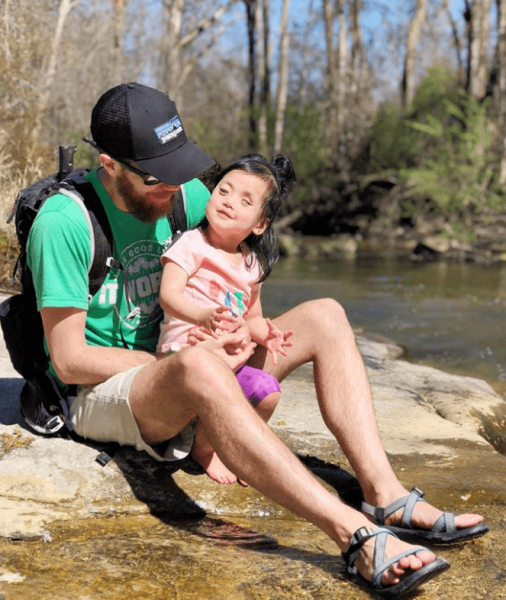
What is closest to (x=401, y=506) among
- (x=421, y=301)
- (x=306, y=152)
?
(x=421, y=301)

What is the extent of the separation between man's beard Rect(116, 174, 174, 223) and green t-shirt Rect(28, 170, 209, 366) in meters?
0.03

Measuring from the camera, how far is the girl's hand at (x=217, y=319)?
299 cm

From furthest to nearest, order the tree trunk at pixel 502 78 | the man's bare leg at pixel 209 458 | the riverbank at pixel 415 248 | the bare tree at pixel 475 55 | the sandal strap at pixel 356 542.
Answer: the bare tree at pixel 475 55, the tree trunk at pixel 502 78, the riverbank at pixel 415 248, the man's bare leg at pixel 209 458, the sandal strap at pixel 356 542

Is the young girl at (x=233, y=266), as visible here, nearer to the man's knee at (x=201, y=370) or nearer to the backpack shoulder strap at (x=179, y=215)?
the backpack shoulder strap at (x=179, y=215)

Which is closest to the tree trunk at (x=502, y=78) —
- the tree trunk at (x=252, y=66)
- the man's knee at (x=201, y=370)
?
the tree trunk at (x=252, y=66)

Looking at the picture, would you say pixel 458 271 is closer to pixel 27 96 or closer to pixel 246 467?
pixel 27 96

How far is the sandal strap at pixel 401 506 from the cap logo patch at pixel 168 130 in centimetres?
154

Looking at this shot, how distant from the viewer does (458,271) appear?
613 inches

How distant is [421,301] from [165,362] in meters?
9.18

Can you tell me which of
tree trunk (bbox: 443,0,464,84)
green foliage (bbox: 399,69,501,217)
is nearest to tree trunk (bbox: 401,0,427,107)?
tree trunk (bbox: 443,0,464,84)

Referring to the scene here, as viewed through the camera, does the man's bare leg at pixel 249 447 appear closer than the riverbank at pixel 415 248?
Yes

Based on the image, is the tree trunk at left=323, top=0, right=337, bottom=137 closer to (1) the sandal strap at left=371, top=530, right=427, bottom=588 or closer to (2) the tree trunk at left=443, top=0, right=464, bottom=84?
(2) the tree trunk at left=443, top=0, right=464, bottom=84

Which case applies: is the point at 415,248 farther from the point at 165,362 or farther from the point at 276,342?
the point at 165,362

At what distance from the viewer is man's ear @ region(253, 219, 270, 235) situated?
348 cm
